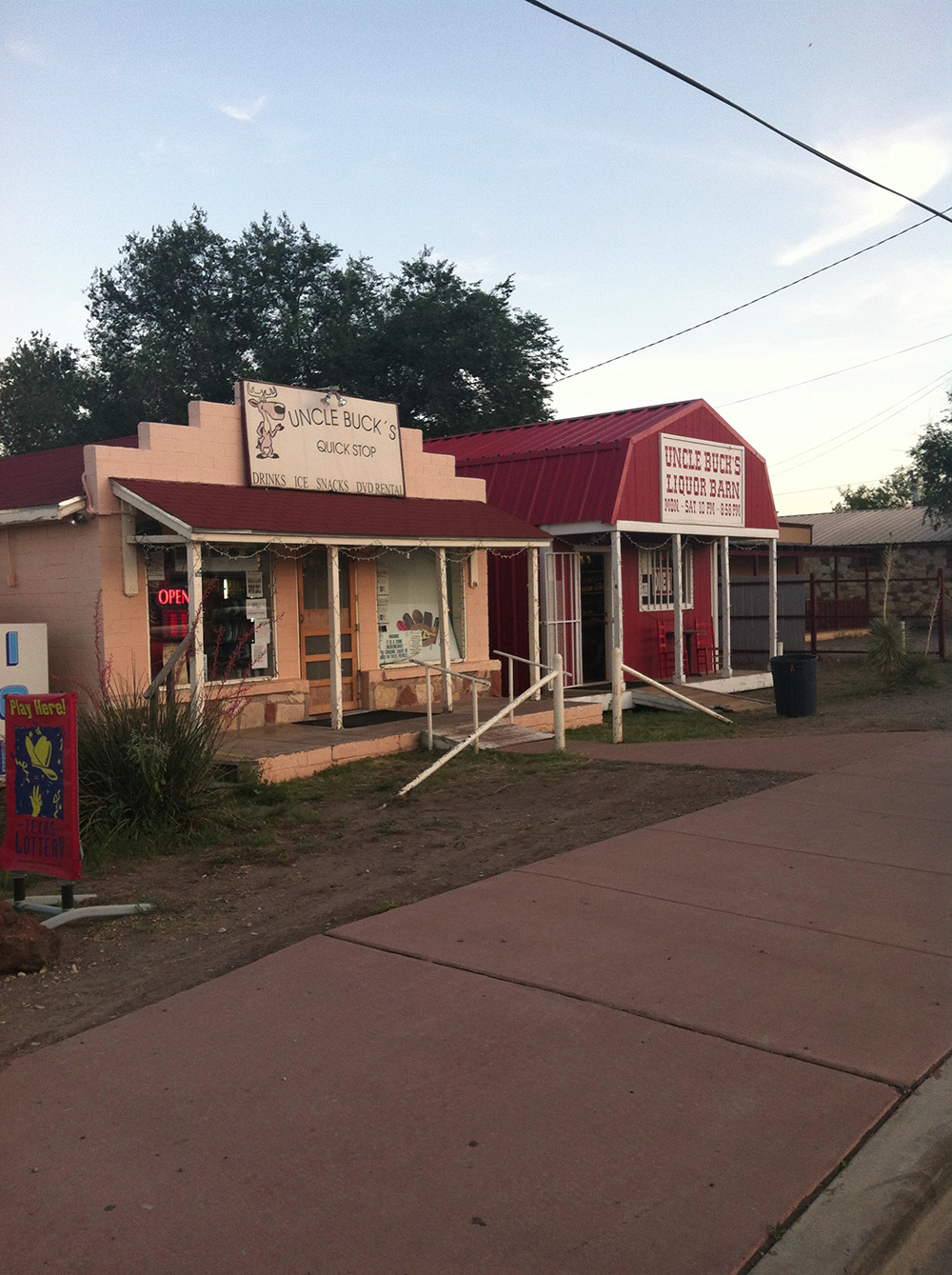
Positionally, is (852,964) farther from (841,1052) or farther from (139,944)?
(139,944)

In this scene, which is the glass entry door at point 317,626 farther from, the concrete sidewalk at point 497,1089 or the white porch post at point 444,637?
the concrete sidewalk at point 497,1089

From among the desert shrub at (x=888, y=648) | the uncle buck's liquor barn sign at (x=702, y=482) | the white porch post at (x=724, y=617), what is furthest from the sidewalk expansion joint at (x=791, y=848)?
the desert shrub at (x=888, y=648)

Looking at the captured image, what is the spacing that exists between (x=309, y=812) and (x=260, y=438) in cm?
542

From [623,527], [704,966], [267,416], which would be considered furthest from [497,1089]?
[623,527]

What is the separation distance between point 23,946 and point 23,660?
5.97 metres

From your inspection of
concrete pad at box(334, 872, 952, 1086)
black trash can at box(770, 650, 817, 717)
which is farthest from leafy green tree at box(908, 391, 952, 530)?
concrete pad at box(334, 872, 952, 1086)

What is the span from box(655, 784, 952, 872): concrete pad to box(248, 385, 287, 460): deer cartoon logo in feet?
23.1

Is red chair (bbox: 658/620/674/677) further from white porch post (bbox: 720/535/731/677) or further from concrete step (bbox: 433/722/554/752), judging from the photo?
concrete step (bbox: 433/722/554/752)

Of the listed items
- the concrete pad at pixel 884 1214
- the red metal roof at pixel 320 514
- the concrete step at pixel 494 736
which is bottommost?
the concrete pad at pixel 884 1214

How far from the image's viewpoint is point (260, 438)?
1343cm

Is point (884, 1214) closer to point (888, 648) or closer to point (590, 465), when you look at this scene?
point (590, 465)

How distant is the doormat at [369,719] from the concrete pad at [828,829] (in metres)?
5.39

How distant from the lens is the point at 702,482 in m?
19.3

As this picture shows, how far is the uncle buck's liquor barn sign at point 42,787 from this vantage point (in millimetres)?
6750
